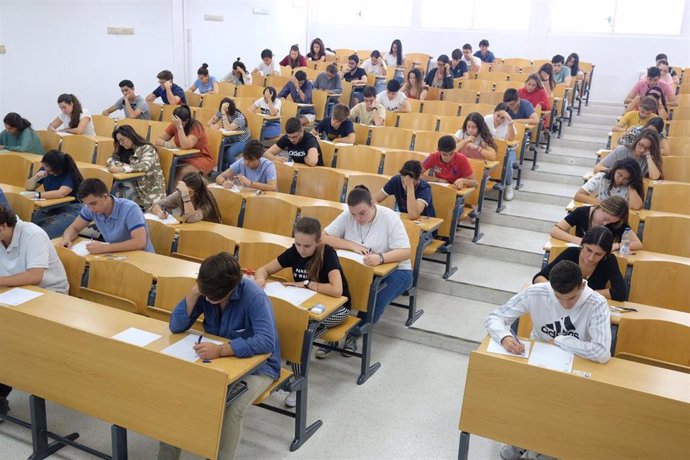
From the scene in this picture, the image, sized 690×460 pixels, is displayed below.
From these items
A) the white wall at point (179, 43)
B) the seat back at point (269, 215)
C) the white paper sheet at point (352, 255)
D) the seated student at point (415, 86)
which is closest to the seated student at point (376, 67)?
the seated student at point (415, 86)

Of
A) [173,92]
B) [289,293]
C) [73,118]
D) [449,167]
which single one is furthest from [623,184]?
[173,92]

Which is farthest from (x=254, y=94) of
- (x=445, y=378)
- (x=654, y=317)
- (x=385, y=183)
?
(x=654, y=317)

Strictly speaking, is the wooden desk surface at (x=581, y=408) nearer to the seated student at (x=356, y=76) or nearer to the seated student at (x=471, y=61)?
the seated student at (x=356, y=76)

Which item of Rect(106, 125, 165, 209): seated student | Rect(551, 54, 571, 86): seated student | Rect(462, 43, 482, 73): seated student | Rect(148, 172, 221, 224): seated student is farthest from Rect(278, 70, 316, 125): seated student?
Rect(148, 172, 221, 224): seated student

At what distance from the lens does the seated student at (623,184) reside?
479cm

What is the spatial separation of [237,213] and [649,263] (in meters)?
3.05

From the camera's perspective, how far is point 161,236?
14.8 feet

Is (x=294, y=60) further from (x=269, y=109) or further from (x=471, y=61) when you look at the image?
(x=269, y=109)

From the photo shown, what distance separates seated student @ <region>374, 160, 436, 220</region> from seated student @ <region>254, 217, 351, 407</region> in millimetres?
1182

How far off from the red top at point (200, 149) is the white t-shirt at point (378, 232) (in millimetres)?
2835

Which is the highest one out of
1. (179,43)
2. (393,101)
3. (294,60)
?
(179,43)

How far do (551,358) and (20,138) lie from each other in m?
5.89

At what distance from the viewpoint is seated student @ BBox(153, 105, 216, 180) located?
6.59 meters

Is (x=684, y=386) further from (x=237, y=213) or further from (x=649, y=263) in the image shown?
(x=237, y=213)
